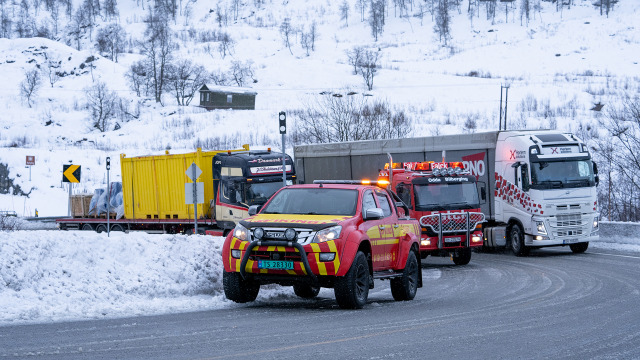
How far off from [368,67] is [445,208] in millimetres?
104743

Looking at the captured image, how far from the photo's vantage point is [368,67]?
125 metres

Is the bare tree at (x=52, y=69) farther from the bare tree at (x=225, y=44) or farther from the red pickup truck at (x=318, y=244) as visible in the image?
the red pickup truck at (x=318, y=244)

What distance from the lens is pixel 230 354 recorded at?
811 centimetres

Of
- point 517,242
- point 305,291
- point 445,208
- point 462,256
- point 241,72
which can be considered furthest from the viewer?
point 241,72

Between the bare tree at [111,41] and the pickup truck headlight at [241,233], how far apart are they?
14787cm

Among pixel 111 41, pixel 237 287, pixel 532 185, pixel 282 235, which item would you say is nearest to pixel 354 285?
pixel 282 235

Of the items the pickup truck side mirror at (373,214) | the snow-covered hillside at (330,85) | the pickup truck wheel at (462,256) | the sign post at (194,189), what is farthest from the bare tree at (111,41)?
the pickup truck side mirror at (373,214)

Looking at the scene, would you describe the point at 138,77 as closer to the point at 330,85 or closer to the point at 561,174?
the point at 330,85

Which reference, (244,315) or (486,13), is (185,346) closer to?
(244,315)

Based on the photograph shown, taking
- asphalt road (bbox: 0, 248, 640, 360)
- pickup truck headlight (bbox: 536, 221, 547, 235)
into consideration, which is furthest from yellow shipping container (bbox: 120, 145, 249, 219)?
asphalt road (bbox: 0, 248, 640, 360)

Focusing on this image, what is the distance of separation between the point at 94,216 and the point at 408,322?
25487 millimetres

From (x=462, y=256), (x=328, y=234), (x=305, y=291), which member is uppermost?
(x=328, y=234)

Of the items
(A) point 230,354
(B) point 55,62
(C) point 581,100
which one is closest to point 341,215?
(A) point 230,354

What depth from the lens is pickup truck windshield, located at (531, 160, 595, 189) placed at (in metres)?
23.9
